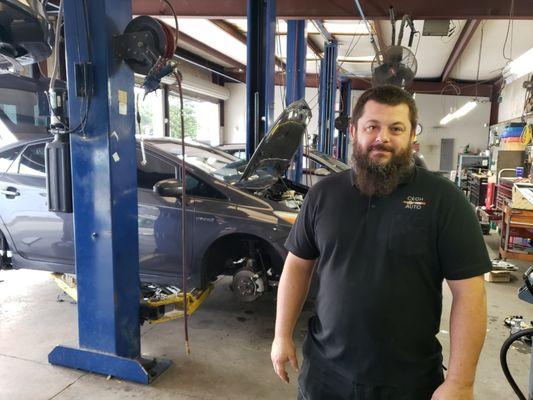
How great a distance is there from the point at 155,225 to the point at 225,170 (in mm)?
802

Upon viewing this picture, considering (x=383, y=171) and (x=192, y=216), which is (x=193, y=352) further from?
(x=383, y=171)

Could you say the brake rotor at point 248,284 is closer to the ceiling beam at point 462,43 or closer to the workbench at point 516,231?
the workbench at point 516,231

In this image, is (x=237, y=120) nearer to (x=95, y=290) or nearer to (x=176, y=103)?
(x=176, y=103)

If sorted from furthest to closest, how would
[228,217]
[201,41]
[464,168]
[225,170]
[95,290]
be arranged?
[464,168] → [201,41] → [225,170] → [228,217] → [95,290]

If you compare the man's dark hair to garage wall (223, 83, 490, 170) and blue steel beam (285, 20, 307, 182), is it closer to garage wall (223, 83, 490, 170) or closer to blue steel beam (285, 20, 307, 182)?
blue steel beam (285, 20, 307, 182)

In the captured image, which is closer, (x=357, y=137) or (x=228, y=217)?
(x=357, y=137)

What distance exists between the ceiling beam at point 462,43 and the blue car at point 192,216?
18.8ft

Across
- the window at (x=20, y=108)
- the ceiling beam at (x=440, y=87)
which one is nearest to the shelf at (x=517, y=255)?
the window at (x=20, y=108)

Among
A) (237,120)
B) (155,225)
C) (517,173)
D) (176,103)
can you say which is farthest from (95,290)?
(237,120)

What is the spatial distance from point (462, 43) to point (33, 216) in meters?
8.70

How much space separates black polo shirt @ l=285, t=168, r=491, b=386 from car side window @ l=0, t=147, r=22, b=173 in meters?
3.33

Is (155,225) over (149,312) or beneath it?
over

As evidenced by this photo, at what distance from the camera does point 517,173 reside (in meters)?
→ 8.00

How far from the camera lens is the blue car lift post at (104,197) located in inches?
90.1
